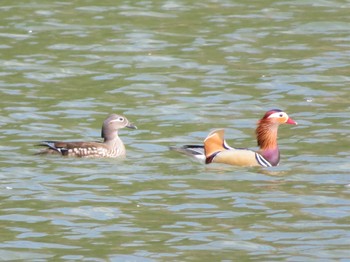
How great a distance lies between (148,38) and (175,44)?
0.63 m

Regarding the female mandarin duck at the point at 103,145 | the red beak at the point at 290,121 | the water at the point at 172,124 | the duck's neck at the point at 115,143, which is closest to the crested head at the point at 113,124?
the female mandarin duck at the point at 103,145

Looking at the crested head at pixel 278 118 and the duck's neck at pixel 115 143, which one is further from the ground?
the crested head at pixel 278 118

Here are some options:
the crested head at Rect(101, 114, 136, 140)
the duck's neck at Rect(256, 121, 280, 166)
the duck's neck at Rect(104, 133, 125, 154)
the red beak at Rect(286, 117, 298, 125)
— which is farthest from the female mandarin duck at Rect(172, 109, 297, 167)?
the crested head at Rect(101, 114, 136, 140)

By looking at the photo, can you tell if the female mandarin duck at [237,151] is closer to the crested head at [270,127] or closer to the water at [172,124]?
the crested head at [270,127]

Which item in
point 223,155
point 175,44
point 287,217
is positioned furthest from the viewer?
point 175,44

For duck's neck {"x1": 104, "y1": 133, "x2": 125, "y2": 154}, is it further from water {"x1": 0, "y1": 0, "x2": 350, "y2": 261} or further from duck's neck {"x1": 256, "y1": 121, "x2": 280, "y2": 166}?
duck's neck {"x1": 256, "y1": 121, "x2": 280, "y2": 166}

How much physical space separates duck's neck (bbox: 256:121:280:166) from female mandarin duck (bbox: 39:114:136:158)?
5.44ft

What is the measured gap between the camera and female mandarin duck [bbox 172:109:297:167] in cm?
1731

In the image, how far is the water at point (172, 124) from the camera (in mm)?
14031

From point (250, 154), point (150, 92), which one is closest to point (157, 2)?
point (150, 92)

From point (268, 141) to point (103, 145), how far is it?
2.02 m

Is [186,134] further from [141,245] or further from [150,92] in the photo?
[141,245]

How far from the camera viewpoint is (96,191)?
1590cm

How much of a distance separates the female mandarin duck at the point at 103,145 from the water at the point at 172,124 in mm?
125
